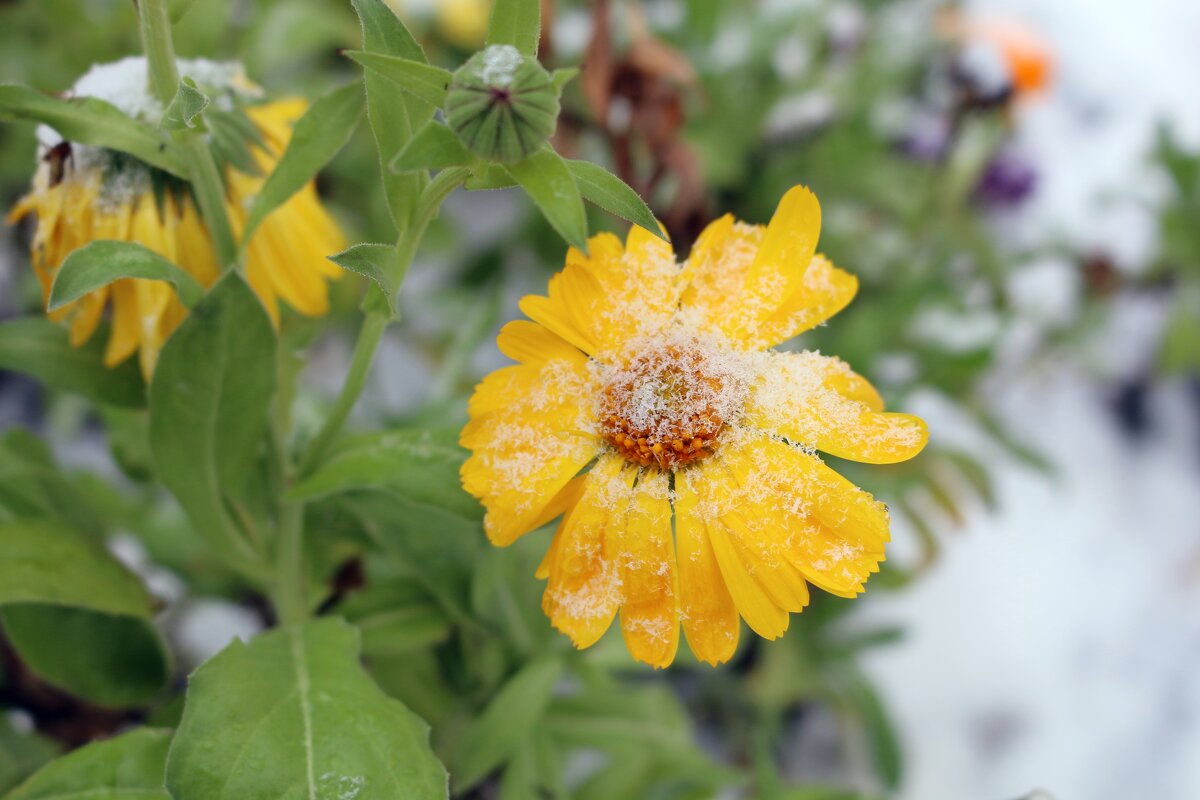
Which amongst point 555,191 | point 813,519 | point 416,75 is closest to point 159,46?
point 416,75

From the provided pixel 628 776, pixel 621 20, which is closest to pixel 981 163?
pixel 621 20

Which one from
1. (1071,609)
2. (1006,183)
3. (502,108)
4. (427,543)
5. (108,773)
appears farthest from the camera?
(1006,183)

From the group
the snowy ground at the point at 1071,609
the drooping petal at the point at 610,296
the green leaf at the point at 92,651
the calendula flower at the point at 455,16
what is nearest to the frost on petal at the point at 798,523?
the drooping petal at the point at 610,296

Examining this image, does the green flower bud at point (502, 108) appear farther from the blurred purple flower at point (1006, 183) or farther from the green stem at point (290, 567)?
the blurred purple flower at point (1006, 183)

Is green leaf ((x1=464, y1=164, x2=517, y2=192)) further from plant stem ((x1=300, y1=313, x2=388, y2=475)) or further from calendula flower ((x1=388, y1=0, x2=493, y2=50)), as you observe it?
calendula flower ((x1=388, y1=0, x2=493, y2=50))

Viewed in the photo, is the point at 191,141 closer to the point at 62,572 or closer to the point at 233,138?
the point at 233,138

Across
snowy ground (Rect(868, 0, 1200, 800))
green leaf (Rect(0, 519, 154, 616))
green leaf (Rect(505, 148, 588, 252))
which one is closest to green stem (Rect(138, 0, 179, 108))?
green leaf (Rect(505, 148, 588, 252))
